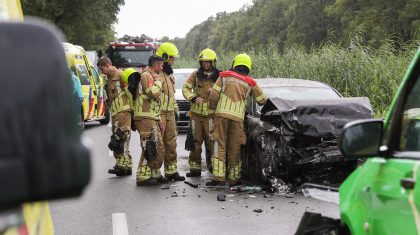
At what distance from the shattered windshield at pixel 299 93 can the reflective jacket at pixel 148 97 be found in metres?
1.59

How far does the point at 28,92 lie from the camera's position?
3.96 ft

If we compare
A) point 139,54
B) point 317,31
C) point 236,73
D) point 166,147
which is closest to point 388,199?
point 236,73

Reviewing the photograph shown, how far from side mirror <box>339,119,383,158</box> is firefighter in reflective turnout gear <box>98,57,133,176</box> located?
25.9 feet

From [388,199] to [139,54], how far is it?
3232 cm

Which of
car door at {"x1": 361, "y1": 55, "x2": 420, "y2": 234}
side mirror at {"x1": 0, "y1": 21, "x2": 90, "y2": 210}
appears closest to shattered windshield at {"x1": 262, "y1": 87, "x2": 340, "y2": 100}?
car door at {"x1": 361, "y1": 55, "x2": 420, "y2": 234}

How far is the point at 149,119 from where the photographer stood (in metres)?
9.82

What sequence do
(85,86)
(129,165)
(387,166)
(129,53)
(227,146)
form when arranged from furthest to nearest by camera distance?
(129,53), (85,86), (129,165), (227,146), (387,166)

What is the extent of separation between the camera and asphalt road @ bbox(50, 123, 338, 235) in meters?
6.87

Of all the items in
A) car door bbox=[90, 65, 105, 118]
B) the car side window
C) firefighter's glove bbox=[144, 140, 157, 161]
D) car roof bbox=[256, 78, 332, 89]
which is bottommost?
car door bbox=[90, 65, 105, 118]

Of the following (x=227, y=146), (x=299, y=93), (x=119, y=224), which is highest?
(x=299, y=93)

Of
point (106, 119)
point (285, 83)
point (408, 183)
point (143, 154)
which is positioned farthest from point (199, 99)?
point (106, 119)

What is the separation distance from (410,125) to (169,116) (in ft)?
24.5

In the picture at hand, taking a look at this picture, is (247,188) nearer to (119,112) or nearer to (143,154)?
(143,154)

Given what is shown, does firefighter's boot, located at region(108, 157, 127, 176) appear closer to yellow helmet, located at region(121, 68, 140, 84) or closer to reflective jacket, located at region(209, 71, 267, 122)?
yellow helmet, located at region(121, 68, 140, 84)
